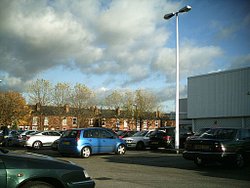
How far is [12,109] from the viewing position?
57.0 m

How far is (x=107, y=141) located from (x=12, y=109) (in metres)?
43.3

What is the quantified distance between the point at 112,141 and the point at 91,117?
42.7 m

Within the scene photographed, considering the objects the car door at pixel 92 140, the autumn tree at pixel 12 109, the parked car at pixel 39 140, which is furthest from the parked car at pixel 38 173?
the autumn tree at pixel 12 109

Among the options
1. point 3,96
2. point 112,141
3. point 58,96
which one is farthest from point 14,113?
point 112,141

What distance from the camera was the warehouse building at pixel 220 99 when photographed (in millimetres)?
34688

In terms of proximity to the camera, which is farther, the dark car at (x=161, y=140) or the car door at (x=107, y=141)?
the dark car at (x=161, y=140)

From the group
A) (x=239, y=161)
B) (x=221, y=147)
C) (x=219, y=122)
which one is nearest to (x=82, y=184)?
(x=221, y=147)

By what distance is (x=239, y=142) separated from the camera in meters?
12.6

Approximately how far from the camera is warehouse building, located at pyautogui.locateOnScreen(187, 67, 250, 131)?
34.7 metres

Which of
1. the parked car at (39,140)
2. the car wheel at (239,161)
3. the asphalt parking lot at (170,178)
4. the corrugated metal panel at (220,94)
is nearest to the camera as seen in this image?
the asphalt parking lot at (170,178)

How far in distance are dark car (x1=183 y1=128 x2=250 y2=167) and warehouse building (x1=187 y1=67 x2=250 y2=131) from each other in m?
22.5

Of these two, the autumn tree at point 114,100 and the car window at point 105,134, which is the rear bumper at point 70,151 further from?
the autumn tree at point 114,100

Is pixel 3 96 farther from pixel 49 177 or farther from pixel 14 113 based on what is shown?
pixel 49 177

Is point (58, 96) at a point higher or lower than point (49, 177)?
higher
